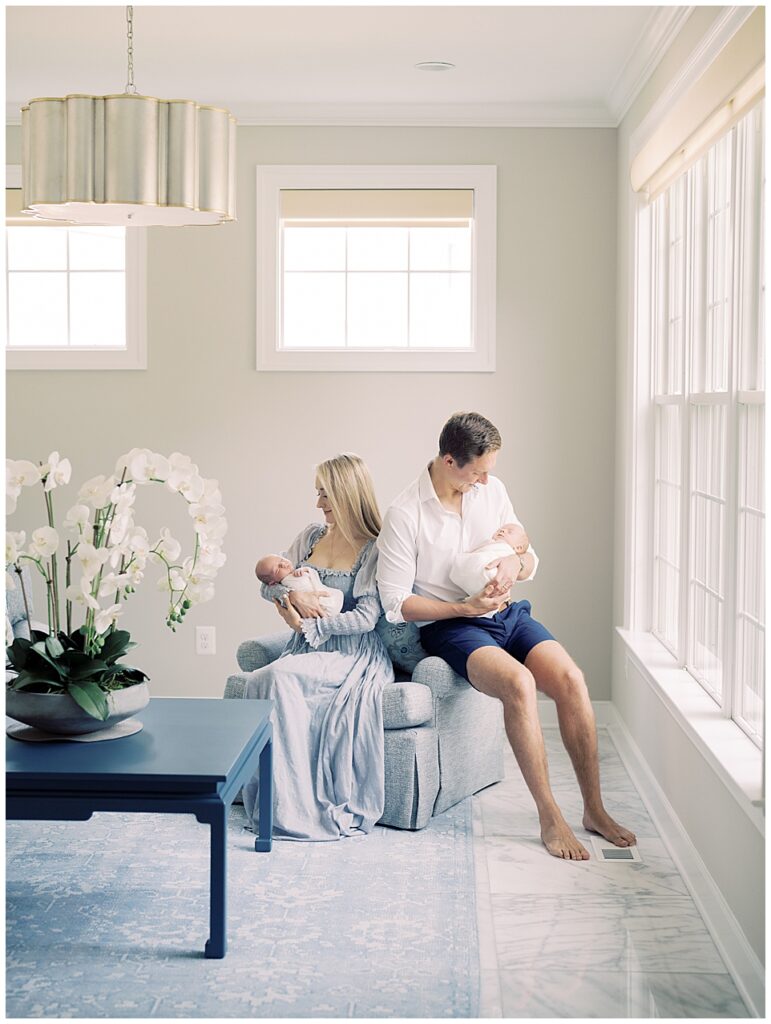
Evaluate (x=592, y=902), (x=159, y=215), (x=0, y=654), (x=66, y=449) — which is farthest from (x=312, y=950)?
(x=66, y=449)

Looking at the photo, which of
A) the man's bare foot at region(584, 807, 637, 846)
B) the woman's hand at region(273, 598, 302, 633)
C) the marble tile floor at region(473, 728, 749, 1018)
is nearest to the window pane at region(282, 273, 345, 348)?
the woman's hand at region(273, 598, 302, 633)

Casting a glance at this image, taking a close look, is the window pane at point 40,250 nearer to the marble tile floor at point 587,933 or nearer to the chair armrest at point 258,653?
the chair armrest at point 258,653

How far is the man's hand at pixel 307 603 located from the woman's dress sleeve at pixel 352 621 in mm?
22

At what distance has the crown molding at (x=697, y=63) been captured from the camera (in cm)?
293

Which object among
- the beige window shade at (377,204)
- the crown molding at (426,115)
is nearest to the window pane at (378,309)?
the beige window shade at (377,204)

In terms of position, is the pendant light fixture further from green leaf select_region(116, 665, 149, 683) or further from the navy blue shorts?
the navy blue shorts

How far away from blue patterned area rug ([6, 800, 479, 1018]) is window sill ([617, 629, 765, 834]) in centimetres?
75

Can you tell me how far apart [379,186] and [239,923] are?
3356 mm

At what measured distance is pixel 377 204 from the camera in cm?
515

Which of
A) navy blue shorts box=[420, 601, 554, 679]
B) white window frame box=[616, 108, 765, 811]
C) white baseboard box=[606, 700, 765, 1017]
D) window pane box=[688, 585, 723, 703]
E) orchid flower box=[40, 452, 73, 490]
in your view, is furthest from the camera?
white window frame box=[616, 108, 765, 811]

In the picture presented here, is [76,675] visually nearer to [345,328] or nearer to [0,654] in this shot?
[0,654]

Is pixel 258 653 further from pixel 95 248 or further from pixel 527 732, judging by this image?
pixel 95 248

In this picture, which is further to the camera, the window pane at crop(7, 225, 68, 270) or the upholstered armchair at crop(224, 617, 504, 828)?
the window pane at crop(7, 225, 68, 270)

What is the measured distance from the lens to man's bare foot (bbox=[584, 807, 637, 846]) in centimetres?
355
